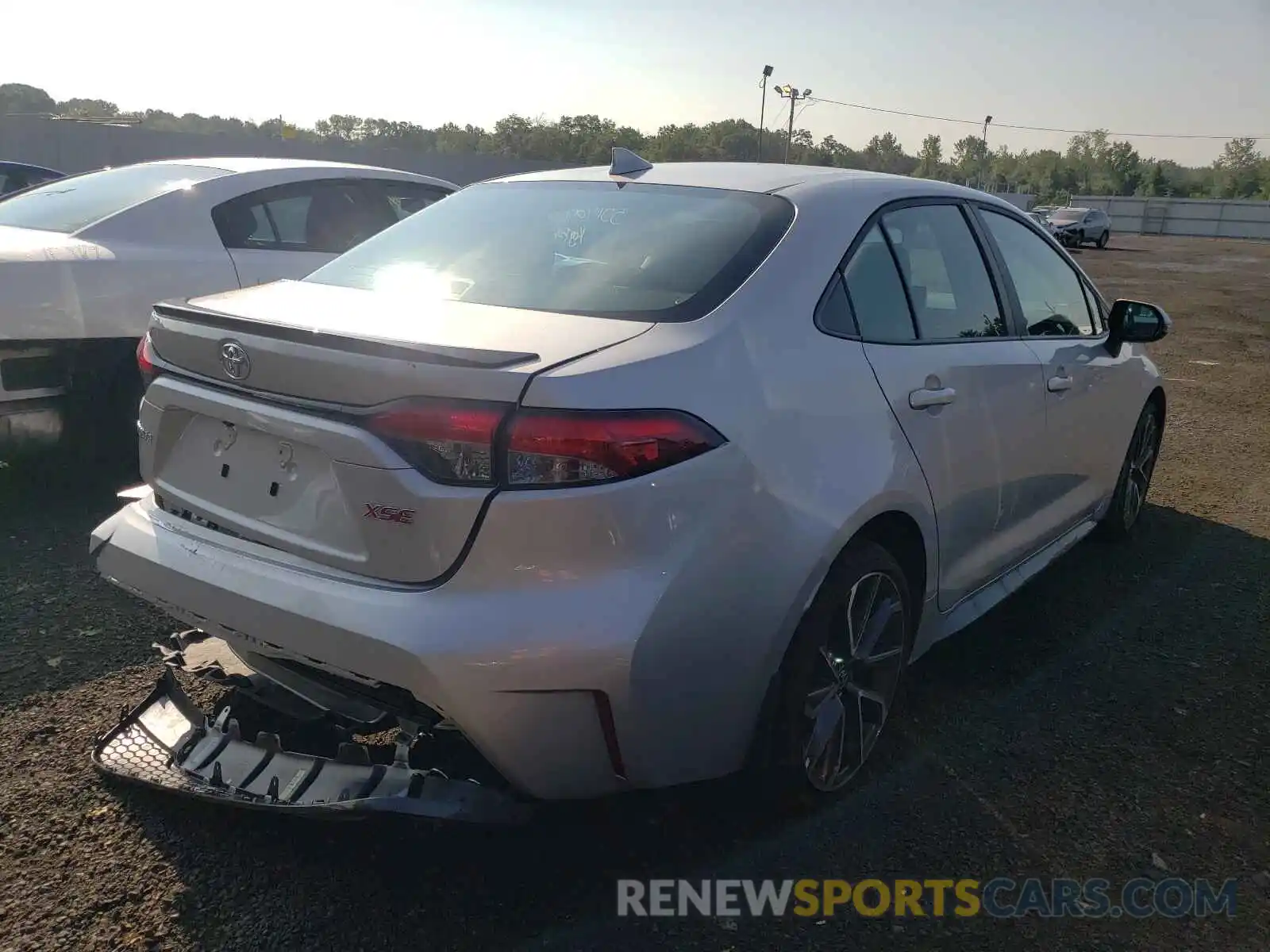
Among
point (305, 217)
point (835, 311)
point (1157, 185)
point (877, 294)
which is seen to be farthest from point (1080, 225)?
point (1157, 185)

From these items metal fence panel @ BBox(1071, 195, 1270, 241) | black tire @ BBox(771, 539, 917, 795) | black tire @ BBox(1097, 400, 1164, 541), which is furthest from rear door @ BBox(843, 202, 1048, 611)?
metal fence panel @ BBox(1071, 195, 1270, 241)

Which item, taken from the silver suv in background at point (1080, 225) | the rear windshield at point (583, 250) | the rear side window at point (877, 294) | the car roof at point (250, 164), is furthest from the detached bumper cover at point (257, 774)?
the silver suv in background at point (1080, 225)

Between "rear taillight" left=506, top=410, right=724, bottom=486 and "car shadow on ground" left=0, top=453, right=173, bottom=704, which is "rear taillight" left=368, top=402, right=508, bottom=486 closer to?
Answer: "rear taillight" left=506, top=410, right=724, bottom=486

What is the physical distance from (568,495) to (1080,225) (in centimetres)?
3941

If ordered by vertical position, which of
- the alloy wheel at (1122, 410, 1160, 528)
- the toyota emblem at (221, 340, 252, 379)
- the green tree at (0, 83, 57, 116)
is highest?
the green tree at (0, 83, 57, 116)

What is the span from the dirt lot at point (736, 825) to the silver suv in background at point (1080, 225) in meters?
35.7

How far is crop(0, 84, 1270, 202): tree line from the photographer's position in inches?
1817

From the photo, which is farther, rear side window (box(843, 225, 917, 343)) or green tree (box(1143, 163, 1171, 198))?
green tree (box(1143, 163, 1171, 198))

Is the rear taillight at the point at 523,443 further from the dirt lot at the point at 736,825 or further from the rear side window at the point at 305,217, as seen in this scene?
the rear side window at the point at 305,217

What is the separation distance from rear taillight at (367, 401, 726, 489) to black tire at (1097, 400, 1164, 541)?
11.4 feet

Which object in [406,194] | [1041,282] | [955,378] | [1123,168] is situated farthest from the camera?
[1123,168]

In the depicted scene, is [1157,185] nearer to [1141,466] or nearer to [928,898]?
[1141,466]

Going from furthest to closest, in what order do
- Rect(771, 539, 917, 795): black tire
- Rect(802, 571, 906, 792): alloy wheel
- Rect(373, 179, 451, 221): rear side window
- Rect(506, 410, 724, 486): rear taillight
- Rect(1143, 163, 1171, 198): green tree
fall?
Rect(1143, 163, 1171, 198): green tree < Rect(373, 179, 451, 221): rear side window < Rect(802, 571, 906, 792): alloy wheel < Rect(771, 539, 917, 795): black tire < Rect(506, 410, 724, 486): rear taillight

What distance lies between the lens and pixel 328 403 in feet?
7.10
